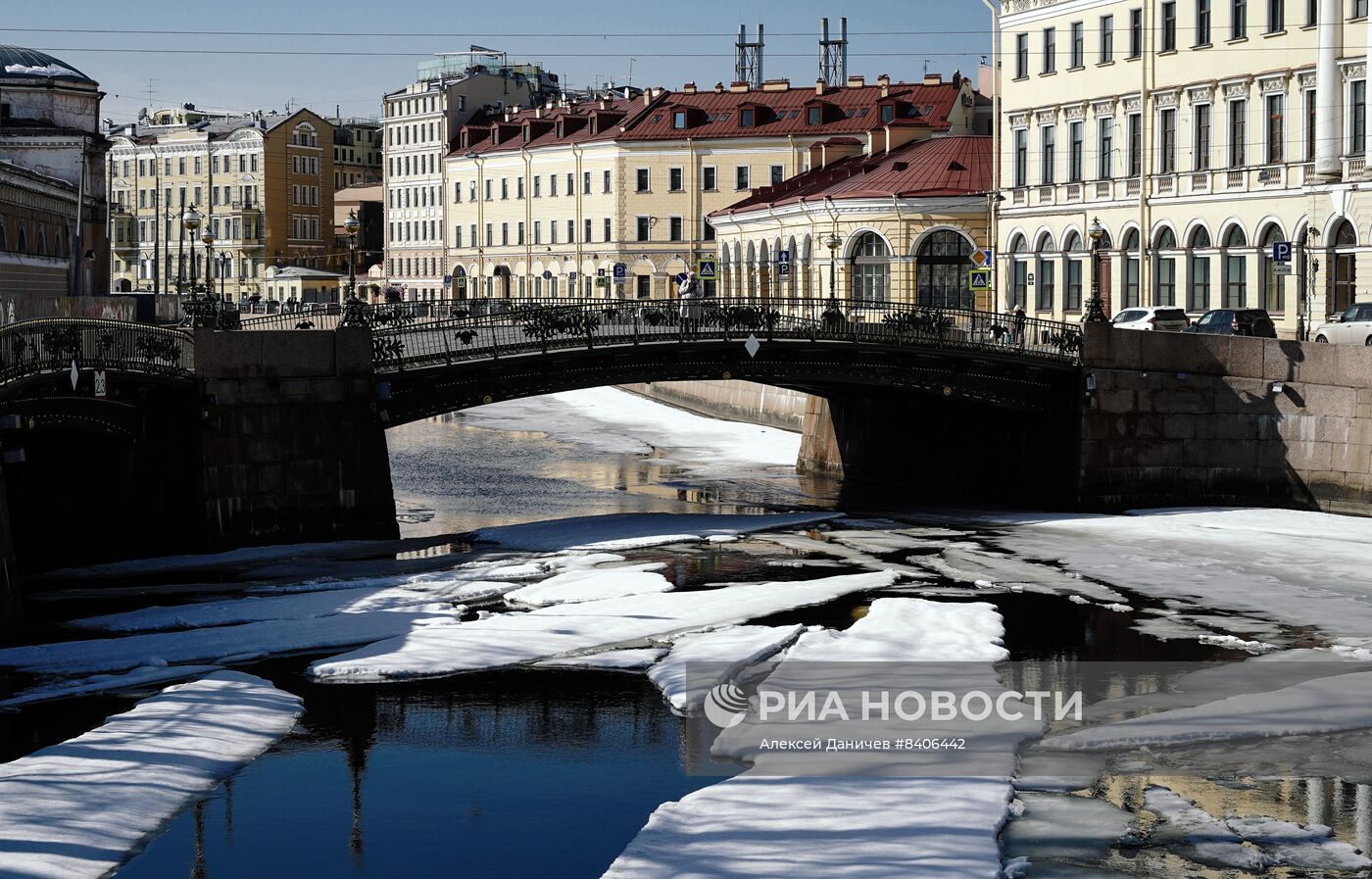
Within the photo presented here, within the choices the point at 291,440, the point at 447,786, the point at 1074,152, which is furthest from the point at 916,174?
the point at 447,786

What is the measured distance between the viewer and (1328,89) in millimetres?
45562

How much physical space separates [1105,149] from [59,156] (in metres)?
44.5

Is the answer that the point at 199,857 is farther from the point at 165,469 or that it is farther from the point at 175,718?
the point at 165,469

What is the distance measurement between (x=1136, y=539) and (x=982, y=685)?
13831mm

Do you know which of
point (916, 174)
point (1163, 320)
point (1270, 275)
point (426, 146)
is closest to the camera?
point (1163, 320)

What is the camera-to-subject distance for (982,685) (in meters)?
22.1

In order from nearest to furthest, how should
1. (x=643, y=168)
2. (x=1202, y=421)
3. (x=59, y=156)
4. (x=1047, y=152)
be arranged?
(x=1202, y=421) < (x=1047, y=152) < (x=59, y=156) < (x=643, y=168)

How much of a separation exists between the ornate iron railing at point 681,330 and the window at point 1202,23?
1426 centimetres

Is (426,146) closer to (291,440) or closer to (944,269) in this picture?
(944,269)

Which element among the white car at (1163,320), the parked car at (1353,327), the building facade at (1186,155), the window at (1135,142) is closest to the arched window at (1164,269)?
the building facade at (1186,155)

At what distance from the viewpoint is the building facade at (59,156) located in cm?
7012

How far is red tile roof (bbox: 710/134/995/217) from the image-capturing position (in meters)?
63.7

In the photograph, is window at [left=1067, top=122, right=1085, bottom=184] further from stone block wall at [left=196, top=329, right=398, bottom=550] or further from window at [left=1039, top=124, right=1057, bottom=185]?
stone block wall at [left=196, top=329, right=398, bottom=550]

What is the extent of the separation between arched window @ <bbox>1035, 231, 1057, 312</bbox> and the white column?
12.6 meters
